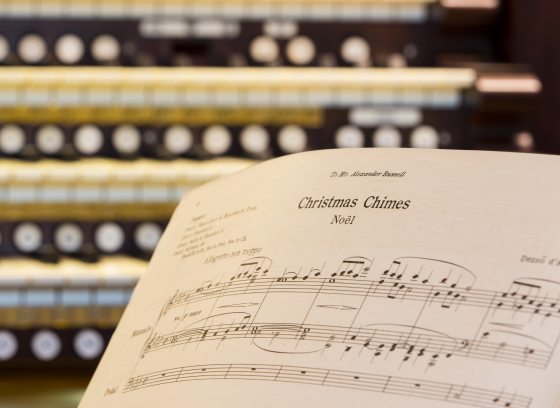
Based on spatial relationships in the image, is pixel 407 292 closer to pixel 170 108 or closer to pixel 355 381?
pixel 355 381

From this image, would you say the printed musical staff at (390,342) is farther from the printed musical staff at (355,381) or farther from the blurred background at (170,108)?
the blurred background at (170,108)

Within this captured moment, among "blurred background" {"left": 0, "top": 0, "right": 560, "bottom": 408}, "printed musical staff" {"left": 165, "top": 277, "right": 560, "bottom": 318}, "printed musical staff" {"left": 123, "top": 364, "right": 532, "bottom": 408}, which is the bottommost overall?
"blurred background" {"left": 0, "top": 0, "right": 560, "bottom": 408}

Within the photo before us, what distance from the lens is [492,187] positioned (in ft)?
2.60

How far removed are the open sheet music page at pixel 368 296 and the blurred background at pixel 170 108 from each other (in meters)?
2.24

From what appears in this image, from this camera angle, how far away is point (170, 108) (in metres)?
3.33

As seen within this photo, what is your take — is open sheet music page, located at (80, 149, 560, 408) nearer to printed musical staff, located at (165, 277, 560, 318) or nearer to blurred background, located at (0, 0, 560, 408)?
printed musical staff, located at (165, 277, 560, 318)

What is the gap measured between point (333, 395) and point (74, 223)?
8.65 ft

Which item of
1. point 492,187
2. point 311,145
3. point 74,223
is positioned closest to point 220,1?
point 311,145

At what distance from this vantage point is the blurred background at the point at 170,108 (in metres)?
3.18

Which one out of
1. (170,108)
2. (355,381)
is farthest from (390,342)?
(170,108)

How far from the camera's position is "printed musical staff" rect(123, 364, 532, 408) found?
0.68m

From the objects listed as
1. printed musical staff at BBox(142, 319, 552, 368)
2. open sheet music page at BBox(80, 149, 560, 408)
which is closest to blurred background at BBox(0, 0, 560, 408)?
open sheet music page at BBox(80, 149, 560, 408)

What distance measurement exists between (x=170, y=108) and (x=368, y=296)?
2623 millimetres

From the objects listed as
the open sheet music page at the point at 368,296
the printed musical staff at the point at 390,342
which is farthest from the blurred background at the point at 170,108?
the printed musical staff at the point at 390,342
